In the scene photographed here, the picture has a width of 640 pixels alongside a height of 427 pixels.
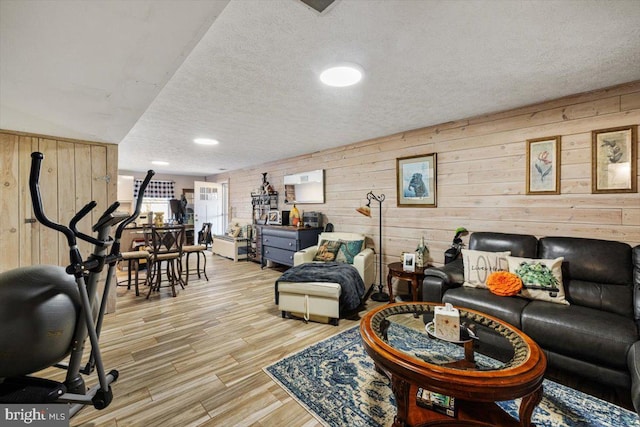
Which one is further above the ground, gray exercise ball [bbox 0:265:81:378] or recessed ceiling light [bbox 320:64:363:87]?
recessed ceiling light [bbox 320:64:363:87]

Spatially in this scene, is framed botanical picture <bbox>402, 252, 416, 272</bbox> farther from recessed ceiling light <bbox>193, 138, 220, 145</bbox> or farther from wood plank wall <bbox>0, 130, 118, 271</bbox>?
wood plank wall <bbox>0, 130, 118, 271</bbox>

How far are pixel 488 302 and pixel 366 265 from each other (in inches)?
62.1

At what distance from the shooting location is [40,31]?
1214 millimetres

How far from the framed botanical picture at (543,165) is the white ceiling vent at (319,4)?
2524mm

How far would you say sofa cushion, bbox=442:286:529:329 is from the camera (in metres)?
2.06

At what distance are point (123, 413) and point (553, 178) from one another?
390 centimetres

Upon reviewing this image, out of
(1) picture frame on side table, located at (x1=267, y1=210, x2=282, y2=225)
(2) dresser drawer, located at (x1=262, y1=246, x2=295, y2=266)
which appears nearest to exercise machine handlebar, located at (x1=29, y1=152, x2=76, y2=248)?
(2) dresser drawer, located at (x1=262, y1=246, x2=295, y2=266)

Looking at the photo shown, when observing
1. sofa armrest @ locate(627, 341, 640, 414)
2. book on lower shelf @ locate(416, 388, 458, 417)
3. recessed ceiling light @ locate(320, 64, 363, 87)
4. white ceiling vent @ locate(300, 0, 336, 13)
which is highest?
recessed ceiling light @ locate(320, 64, 363, 87)

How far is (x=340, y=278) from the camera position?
9.70 feet

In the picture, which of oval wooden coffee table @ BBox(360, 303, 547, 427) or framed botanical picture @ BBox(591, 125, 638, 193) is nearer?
oval wooden coffee table @ BBox(360, 303, 547, 427)

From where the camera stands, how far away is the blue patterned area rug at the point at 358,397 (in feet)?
5.17

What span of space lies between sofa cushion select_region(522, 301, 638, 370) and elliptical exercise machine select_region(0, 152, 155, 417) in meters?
2.76

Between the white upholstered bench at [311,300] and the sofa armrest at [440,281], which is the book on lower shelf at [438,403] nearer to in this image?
the sofa armrest at [440,281]

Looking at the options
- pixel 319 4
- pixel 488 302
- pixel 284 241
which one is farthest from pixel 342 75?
pixel 284 241
